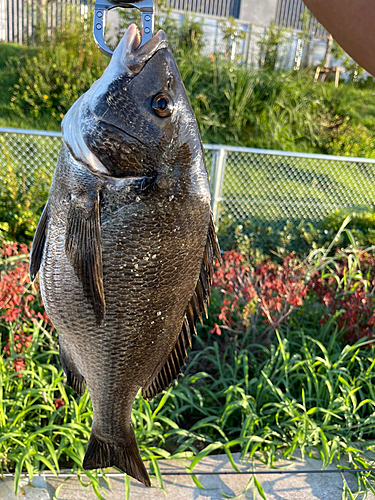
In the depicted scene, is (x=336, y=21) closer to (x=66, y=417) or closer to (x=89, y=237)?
(x=89, y=237)

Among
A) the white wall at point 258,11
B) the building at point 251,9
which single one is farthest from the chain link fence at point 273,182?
the white wall at point 258,11

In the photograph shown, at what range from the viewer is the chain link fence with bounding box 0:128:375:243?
5.22 metres

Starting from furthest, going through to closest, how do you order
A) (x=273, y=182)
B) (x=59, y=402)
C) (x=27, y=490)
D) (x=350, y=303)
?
1. (x=273, y=182)
2. (x=350, y=303)
3. (x=59, y=402)
4. (x=27, y=490)

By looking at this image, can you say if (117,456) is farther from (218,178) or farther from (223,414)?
(218,178)

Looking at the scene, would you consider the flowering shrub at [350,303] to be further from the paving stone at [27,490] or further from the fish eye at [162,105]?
the fish eye at [162,105]

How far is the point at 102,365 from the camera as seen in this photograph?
1.19 meters

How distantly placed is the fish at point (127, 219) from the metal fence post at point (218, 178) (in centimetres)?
414

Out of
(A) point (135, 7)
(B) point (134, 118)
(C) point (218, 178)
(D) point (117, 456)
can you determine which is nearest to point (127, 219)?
(B) point (134, 118)

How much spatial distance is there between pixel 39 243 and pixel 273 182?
486cm

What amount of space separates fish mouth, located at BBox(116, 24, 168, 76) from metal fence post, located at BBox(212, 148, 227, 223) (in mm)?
4227

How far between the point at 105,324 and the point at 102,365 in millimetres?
146

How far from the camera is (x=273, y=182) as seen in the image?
5691 mm

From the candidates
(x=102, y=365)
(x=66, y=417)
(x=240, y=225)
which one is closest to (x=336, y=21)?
(x=102, y=365)

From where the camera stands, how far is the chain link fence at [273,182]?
5223 millimetres
